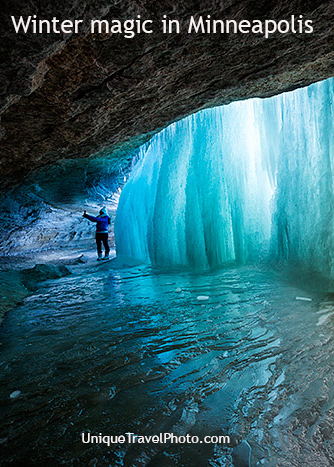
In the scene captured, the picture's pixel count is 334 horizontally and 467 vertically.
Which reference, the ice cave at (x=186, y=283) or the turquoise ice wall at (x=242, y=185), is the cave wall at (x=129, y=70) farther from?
the turquoise ice wall at (x=242, y=185)

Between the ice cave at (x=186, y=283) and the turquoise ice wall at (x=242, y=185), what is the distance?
1.3 inches

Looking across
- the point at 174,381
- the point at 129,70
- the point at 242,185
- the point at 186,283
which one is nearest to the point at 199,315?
the point at 174,381

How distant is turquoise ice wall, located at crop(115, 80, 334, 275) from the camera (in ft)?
13.5

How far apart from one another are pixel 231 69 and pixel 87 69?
1.39m

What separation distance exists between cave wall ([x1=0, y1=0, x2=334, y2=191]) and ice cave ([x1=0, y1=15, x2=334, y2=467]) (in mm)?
22

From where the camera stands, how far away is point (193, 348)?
2391 millimetres

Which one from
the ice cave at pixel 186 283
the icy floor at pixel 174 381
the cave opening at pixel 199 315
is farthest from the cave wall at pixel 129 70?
the icy floor at pixel 174 381

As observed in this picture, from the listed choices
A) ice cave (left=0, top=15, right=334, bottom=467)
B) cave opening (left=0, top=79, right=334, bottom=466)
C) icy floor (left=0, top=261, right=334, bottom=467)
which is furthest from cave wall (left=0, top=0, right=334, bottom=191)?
icy floor (left=0, top=261, right=334, bottom=467)

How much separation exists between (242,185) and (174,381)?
4.88 metres

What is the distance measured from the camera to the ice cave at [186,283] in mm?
1489

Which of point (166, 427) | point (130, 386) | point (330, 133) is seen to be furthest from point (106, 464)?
point (330, 133)

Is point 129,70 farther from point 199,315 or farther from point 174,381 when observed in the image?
point 199,315

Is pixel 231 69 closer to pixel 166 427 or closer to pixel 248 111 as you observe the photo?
pixel 166 427

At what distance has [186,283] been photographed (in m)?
5.00
